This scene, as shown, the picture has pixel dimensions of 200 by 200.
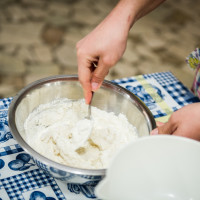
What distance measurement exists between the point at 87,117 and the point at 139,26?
2.37 m

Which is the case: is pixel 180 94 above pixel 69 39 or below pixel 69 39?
above

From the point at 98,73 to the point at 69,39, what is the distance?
1938 mm

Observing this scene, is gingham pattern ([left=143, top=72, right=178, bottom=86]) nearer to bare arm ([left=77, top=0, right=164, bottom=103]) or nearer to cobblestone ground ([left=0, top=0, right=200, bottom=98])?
bare arm ([left=77, top=0, right=164, bottom=103])

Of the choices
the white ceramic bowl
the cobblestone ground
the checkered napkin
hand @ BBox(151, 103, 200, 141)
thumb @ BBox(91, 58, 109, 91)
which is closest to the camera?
the white ceramic bowl

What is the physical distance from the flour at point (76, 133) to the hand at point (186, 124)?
0.18 meters

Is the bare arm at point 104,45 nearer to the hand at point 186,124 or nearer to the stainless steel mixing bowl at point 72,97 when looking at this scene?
the stainless steel mixing bowl at point 72,97

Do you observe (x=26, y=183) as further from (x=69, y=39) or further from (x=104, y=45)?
(x=69, y=39)

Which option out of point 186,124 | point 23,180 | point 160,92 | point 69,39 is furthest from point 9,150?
point 69,39

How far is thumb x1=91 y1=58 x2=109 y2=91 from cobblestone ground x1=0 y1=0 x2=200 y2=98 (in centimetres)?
130

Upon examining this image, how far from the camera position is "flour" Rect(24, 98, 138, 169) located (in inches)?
33.4

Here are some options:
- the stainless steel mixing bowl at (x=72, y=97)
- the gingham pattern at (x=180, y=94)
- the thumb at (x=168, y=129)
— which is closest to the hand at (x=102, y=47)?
the stainless steel mixing bowl at (x=72, y=97)

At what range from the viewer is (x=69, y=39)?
2.75m

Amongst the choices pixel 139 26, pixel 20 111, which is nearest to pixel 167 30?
pixel 139 26

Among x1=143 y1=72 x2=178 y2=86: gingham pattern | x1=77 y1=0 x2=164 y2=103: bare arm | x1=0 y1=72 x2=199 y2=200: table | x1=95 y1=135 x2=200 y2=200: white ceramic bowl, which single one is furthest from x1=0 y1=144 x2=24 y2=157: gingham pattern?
x1=143 y1=72 x2=178 y2=86: gingham pattern
